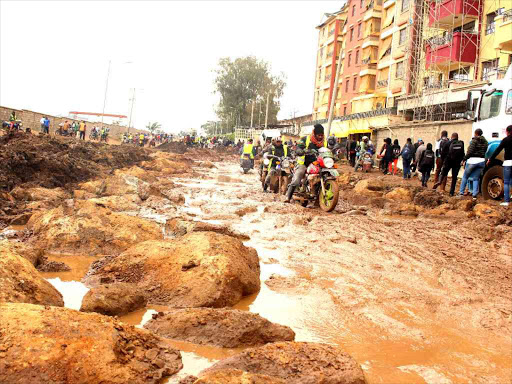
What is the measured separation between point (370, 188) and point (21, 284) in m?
12.0

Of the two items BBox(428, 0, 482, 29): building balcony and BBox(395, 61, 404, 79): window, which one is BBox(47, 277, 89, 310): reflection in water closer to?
BBox(428, 0, 482, 29): building balcony

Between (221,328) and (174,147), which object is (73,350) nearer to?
(221,328)

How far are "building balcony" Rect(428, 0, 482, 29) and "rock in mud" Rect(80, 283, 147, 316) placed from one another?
27.9m

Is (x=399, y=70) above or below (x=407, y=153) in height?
above

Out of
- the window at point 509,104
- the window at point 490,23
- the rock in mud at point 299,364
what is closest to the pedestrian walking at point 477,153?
the window at point 509,104

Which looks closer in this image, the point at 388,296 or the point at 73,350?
the point at 73,350

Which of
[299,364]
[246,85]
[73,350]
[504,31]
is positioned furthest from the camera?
[246,85]

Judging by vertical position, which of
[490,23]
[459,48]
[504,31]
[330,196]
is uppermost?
[490,23]

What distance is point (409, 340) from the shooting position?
3.73m

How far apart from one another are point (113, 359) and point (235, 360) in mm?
654

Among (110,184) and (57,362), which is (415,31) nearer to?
(110,184)

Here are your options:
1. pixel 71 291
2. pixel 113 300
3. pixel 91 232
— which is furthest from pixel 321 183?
pixel 113 300

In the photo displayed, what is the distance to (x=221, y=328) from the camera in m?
3.42

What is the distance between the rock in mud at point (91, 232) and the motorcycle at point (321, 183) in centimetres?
486
